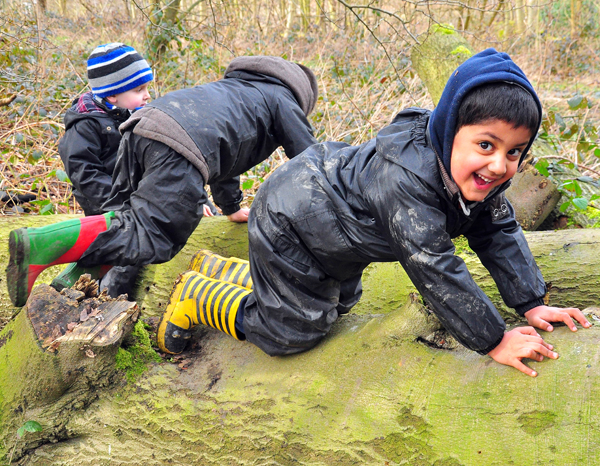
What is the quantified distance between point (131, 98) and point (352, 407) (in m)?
2.55

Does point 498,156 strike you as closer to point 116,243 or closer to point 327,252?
point 327,252

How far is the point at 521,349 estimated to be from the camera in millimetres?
1531

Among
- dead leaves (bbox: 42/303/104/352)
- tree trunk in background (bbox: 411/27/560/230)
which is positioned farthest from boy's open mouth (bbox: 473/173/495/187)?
tree trunk in background (bbox: 411/27/560/230)

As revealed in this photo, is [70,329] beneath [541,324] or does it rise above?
beneath

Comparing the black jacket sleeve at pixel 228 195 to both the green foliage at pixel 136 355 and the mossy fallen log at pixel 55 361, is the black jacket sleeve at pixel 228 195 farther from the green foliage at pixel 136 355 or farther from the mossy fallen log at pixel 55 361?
the mossy fallen log at pixel 55 361

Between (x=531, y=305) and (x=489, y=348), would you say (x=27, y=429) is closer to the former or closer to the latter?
(x=489, y=348)

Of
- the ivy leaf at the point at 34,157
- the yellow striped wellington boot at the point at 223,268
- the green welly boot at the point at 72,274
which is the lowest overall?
the ivy leaf at the point at 34,157

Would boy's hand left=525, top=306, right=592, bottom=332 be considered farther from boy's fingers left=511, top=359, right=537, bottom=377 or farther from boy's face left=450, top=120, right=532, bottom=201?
boy's face left=450, top=120, right=532, bottom=201

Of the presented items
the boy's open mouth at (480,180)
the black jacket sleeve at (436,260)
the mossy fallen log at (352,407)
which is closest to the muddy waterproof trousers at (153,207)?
the mossy fallen log at (352,407)

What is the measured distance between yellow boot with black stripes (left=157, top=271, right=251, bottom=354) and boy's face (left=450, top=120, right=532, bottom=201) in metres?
1.11

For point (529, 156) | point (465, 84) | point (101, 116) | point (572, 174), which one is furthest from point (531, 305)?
point (101, 116)

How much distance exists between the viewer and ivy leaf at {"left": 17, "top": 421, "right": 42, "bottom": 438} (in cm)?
191

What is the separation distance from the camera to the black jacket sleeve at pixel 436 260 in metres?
1.58

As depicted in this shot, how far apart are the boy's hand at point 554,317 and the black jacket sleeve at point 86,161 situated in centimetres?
265
